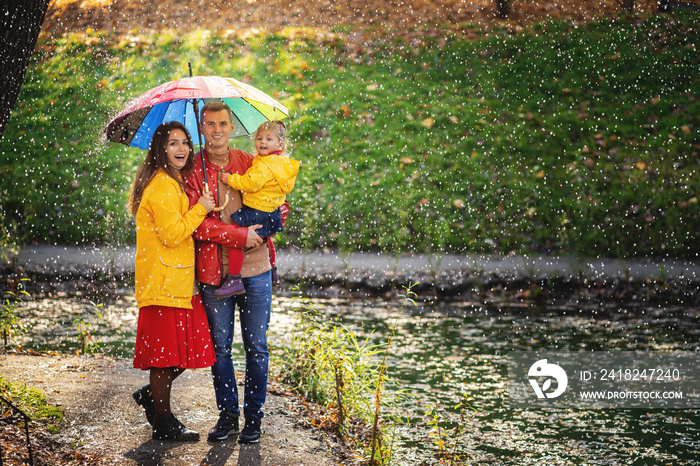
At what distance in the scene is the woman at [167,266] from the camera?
379 centimetres

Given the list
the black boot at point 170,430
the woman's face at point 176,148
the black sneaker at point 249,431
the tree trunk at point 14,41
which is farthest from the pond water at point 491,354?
the tree trunk at point 14,41

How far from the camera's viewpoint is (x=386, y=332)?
7.25 metres

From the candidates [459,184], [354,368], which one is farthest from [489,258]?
[354,368]

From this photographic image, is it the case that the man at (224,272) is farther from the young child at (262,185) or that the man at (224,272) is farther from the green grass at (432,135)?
the green grass at (432,135)

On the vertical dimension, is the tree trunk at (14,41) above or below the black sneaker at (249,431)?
above

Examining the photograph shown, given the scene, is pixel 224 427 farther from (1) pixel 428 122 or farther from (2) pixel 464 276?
(1) pixel 428 122

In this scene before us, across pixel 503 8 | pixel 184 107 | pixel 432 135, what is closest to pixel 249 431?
pixel 184 107

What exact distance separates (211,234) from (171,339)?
65 centimetres

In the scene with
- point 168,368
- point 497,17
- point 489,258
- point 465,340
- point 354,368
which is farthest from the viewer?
point 497,17

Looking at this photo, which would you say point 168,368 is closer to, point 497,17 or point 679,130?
point 679,130

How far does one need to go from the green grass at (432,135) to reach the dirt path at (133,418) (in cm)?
491

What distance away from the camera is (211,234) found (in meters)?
3.89

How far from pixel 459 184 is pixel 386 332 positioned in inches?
172

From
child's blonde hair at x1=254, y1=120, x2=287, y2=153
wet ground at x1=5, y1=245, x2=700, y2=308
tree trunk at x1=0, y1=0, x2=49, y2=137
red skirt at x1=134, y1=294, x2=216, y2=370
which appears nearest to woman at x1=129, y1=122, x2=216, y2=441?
red skirt at x1=134, y1=294, x2=216, y2=370
